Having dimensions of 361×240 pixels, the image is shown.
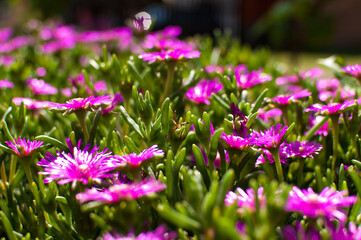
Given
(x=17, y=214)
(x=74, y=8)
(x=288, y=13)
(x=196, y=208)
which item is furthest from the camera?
(x=74, y=8)

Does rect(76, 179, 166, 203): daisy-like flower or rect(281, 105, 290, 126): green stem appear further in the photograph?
rect(281, 105, 290, 126): green stem

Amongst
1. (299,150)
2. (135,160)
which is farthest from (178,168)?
(299,150)

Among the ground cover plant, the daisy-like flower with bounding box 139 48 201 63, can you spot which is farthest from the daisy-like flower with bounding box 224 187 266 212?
the daisy-like flower with bounding box 139 48 201 63

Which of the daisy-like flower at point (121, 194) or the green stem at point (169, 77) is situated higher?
the green stem at point (169, 77)

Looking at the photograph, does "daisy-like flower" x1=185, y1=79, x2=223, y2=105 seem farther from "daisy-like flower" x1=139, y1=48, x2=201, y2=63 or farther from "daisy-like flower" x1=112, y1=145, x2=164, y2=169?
"daisy-like flower" x1=112, y1=145, x2=164, y2=169

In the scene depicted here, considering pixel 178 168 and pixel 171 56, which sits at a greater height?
pixel 171 56

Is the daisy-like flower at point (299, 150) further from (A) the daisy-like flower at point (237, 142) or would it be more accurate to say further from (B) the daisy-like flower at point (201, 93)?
(B) the daisy-like flower at point (201, 93)

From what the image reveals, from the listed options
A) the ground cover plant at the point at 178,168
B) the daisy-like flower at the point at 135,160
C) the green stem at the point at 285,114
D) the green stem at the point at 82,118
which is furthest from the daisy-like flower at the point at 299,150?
the green stem at the point at 82,118

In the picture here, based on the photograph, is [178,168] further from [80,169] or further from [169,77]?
[169,77]

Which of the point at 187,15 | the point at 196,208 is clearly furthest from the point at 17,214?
the point at 187,15

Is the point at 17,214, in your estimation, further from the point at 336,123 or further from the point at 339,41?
the point at 339,41

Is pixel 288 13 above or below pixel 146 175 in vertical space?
above
